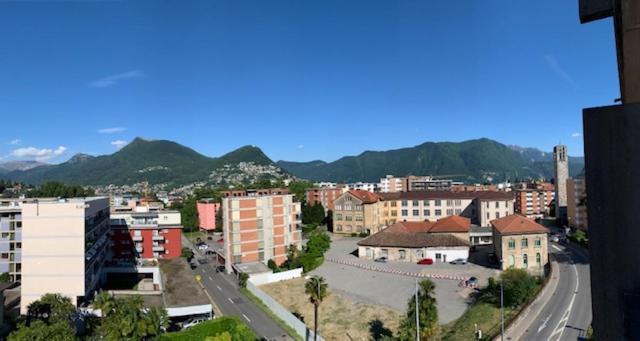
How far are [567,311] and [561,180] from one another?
72.9m

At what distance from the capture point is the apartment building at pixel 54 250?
4072 cm

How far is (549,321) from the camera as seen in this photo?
115ft

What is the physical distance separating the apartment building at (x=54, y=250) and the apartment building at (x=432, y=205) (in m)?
65.2

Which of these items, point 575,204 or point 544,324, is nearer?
point 544,324

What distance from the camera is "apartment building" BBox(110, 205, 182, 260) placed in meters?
65.0

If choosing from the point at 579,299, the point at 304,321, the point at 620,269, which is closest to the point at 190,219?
the point at 304,321

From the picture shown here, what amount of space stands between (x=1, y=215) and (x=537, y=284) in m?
64.8

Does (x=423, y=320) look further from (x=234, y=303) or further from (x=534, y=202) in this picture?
(x=534, y=202)

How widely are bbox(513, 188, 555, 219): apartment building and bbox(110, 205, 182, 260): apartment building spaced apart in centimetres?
10097

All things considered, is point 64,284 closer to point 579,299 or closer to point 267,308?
point 267,308

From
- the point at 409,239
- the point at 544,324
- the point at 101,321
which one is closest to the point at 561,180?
the point at 409,239

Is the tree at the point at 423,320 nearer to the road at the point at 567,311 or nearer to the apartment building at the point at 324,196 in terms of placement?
the road at the point at 567,311

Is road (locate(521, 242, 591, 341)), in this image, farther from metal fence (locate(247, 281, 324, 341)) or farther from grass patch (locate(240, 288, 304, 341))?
grass patch (locate(240, 288, 304, 341))

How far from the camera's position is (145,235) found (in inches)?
2625
